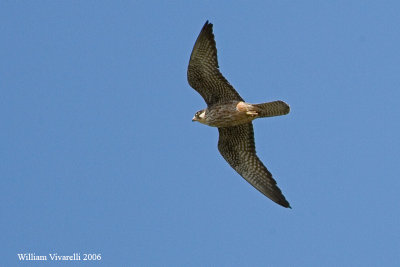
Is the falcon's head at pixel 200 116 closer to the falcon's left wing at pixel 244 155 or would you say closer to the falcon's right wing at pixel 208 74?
the falcon's right wing at pixel 208 74

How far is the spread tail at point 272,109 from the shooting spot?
1163 centimetres

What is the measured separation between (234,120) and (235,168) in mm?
1087

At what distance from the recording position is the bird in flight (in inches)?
477

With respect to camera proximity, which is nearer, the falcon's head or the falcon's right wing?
the falcon's right wing

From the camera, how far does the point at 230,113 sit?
12.3 metres

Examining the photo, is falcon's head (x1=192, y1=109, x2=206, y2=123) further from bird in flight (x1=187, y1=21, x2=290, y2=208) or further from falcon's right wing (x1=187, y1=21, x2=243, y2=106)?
falcon's right wing (x1=187, y1=21, x2=243, y2=106)

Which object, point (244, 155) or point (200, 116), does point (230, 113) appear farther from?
point (244, 155)

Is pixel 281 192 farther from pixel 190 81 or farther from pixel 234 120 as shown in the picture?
pixel 190 81

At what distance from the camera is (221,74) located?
1231cm

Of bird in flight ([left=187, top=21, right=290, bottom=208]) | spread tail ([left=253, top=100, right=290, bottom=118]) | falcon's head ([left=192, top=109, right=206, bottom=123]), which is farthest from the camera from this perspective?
falcon's head ([left=192, top=109, right=206, bottom=123])

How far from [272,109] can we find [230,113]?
31.9 inches

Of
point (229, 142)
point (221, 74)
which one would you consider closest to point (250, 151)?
point (229, 142)

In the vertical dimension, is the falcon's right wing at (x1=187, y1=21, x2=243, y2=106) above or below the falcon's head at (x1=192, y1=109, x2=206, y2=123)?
above

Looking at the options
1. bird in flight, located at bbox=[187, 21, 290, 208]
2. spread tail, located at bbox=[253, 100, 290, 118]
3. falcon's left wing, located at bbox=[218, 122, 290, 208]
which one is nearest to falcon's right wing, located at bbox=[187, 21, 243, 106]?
bird in flight, located at bbox=[187, 21, 290, 208]
